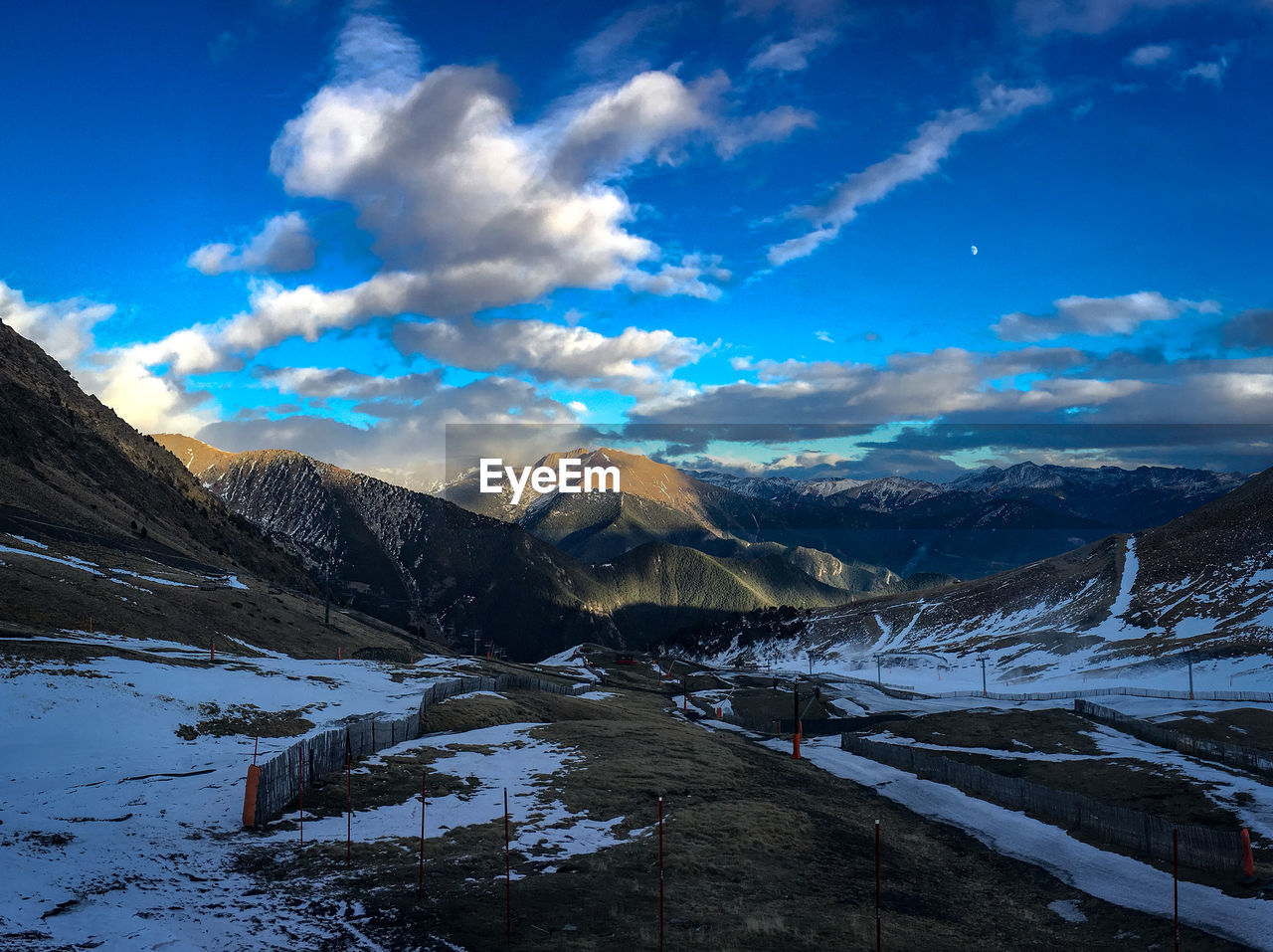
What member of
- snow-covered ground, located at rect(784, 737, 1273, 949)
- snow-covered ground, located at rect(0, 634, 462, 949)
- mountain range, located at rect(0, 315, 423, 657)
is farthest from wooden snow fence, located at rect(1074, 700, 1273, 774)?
mountain range, located at rect(0, 315, 423, 657)

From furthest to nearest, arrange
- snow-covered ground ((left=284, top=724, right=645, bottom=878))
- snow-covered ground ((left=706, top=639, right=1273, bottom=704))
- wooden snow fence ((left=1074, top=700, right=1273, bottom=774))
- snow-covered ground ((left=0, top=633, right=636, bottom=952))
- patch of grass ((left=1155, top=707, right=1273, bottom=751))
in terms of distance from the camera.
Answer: snow-covered ground ((left=706, top=639, right=1273, bottom=704)) → patch of grass ((left=1155, top=707, right=1273, bottom=751)) → wooden snow fence ((left=1074, top=700, right=1273, bottom=774)) → snow-covered ground ((left=284, top=724, right=645, bottom=878)) → snow-covered ground ((left=0, top=633, right=636, bottom=952))

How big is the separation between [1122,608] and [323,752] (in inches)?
6217

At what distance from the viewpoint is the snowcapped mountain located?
124 metres

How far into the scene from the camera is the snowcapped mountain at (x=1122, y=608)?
408 feet

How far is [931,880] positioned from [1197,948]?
25.8ft

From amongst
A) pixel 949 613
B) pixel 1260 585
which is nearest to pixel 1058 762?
pixel 1260 585

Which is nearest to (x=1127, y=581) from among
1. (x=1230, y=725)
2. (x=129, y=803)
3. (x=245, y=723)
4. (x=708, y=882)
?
(x=1230, y=725)

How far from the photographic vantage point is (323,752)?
31.2m

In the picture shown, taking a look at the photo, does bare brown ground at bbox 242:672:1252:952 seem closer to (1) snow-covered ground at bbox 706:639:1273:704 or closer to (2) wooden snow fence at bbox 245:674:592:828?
(2) wooden snow fence at bbox 245:674:592:828

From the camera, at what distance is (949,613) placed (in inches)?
7421

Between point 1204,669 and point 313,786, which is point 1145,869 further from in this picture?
point 1204,669

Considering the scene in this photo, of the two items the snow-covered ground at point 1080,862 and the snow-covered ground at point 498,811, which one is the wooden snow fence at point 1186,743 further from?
the snow-covered ground at point 498,811

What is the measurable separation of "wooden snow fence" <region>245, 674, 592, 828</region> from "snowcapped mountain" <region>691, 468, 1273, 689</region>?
111355mm

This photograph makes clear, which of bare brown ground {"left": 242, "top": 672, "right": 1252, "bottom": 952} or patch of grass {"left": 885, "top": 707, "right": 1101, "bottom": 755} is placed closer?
bare brown ground {"left": 242, "top": 672, "right": 1252, "bottom": 952}
